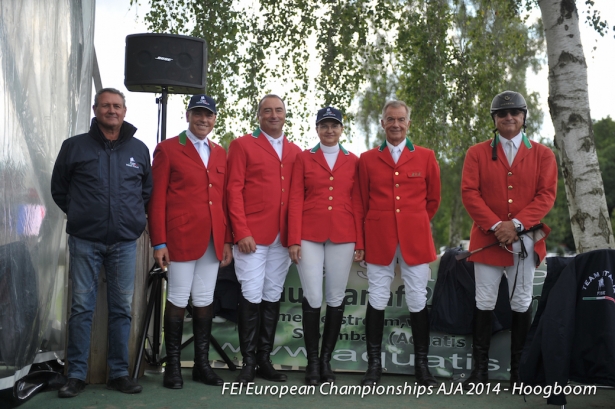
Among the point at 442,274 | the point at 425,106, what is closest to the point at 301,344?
the point at 442,274

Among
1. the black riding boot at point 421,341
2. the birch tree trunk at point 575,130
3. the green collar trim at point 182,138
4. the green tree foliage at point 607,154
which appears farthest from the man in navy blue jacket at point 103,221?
the green tree foliage at point 607,154

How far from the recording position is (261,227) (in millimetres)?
4191

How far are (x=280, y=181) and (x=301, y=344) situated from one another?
4.03 feet

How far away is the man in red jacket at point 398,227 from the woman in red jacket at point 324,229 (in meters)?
0.12

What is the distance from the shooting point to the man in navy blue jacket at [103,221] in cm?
375

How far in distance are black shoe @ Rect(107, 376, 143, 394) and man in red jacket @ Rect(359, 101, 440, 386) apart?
137 centimetres

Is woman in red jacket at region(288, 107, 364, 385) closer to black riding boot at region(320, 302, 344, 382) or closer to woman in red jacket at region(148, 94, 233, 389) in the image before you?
black riding boot at region(320, 302, 344, 382)

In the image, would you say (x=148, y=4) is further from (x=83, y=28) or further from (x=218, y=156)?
(x=218, y=156)

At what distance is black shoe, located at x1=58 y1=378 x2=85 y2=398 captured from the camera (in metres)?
3.69

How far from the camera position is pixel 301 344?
475cm

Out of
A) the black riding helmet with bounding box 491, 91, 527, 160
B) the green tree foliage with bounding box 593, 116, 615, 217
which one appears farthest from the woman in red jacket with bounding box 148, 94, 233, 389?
the green tree foliage with bounding box 593, 116, 615, 217

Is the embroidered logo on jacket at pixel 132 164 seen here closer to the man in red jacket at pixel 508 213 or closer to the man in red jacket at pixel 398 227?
the man in red jacket at pixel 398 227

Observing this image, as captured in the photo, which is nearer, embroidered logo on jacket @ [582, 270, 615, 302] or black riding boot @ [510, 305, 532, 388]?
embroidered logo on jacket @ [582, 270, 615, 302]

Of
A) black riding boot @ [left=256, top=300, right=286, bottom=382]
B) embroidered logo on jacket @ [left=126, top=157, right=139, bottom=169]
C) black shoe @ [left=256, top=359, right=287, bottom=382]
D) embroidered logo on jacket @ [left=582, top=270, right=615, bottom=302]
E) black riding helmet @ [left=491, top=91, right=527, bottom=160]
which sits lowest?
black shoe @ [left=256, top=359, right=287, bottom=382]
